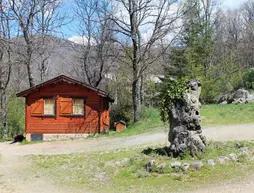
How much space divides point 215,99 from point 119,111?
954 cm

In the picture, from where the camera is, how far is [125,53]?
38.7 m

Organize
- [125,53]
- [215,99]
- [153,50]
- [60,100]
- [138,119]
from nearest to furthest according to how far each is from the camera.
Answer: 1. [60,100]
2. [138,119]
3. [125,53]
4. [153,50]
5. [215,99]

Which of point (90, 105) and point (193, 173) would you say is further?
point (90, 105)

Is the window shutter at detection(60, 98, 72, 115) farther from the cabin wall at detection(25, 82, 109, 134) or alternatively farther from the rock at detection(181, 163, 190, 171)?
the rock at detection(181, 163, 190, 171)

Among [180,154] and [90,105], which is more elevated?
[90,105]

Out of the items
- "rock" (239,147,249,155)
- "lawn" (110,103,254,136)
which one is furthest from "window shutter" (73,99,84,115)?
"rock" (239,147,249,155)

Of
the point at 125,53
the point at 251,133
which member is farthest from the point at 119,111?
the point at 251,133

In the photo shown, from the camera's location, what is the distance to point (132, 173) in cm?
1588

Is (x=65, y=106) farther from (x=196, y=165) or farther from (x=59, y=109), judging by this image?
(x=196, y=165)

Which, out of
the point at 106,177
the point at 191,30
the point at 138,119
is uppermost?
the point at 191,30

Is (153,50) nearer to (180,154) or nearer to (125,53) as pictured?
(125,53)

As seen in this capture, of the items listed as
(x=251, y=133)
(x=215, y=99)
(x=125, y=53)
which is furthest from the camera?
(x=215, y=99)

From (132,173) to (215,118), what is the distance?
15.7 metres

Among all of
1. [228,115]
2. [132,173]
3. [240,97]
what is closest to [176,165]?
[132,173]
